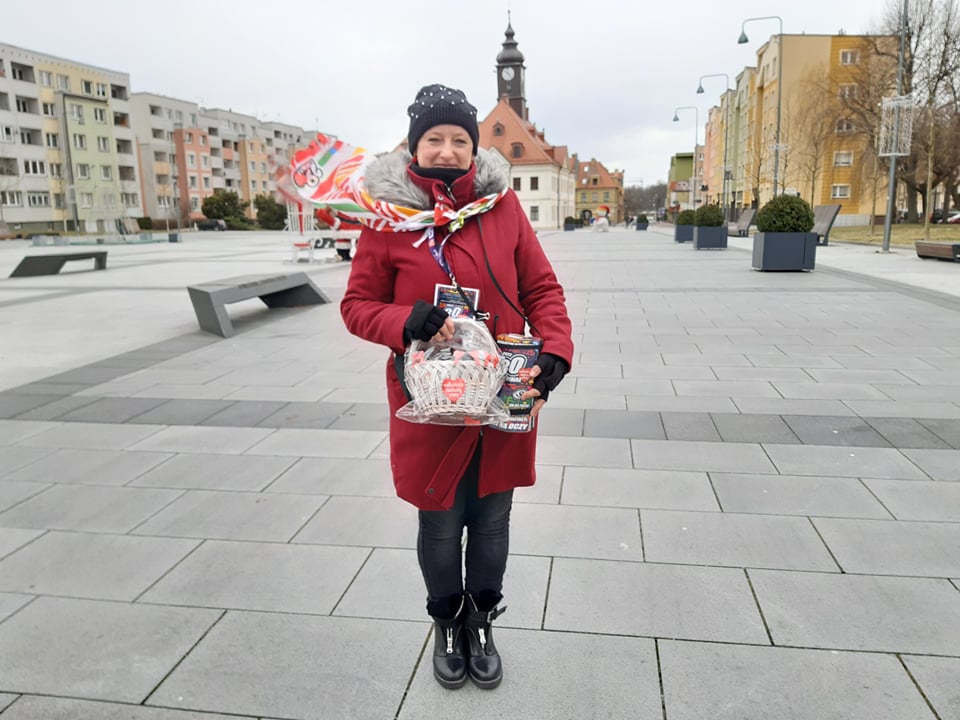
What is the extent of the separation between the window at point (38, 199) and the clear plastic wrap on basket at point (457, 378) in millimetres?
71118

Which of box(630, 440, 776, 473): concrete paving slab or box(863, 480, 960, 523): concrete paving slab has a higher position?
box(630, 440, 776, 473): concrete paving slab

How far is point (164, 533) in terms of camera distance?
3.51 meters

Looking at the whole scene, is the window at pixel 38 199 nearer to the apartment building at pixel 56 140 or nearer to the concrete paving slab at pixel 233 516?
the apartment building at pixel 56 140

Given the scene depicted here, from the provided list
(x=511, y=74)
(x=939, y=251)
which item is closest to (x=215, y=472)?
(x=939, y=251)

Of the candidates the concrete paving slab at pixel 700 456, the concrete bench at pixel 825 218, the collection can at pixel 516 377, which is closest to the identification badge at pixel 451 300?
the collection can at pixel 516 377

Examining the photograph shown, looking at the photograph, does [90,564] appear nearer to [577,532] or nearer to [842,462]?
[577,532]

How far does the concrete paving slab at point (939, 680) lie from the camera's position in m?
2.19

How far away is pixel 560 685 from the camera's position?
2.35 metres

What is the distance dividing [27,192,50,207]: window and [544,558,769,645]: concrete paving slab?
7078cm

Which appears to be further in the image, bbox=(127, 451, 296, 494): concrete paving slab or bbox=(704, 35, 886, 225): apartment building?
bbox=(704, 35, 886, 225): apartment building

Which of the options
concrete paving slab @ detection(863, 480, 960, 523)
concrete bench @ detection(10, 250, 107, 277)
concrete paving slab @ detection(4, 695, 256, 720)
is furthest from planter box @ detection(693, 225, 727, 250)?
concrete paving slab @ detection(4, 695, 256, 720)

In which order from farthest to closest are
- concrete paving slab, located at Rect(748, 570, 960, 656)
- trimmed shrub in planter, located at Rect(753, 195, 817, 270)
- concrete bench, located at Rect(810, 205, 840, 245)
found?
1. concrete bench, located at Rect(810, 205, 840, 245)
2. trimmed shrub in planter, located at Rect(753, 195, 817, 270)
3. concrete paving slab, located at Rect(748, 570, 960, 656)

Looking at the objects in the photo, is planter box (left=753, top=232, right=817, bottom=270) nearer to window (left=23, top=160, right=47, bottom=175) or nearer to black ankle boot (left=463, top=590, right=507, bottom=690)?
black ankle boot (left=463, top=590, right=507, bottom=690)

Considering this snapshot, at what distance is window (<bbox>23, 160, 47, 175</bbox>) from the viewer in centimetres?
6156
